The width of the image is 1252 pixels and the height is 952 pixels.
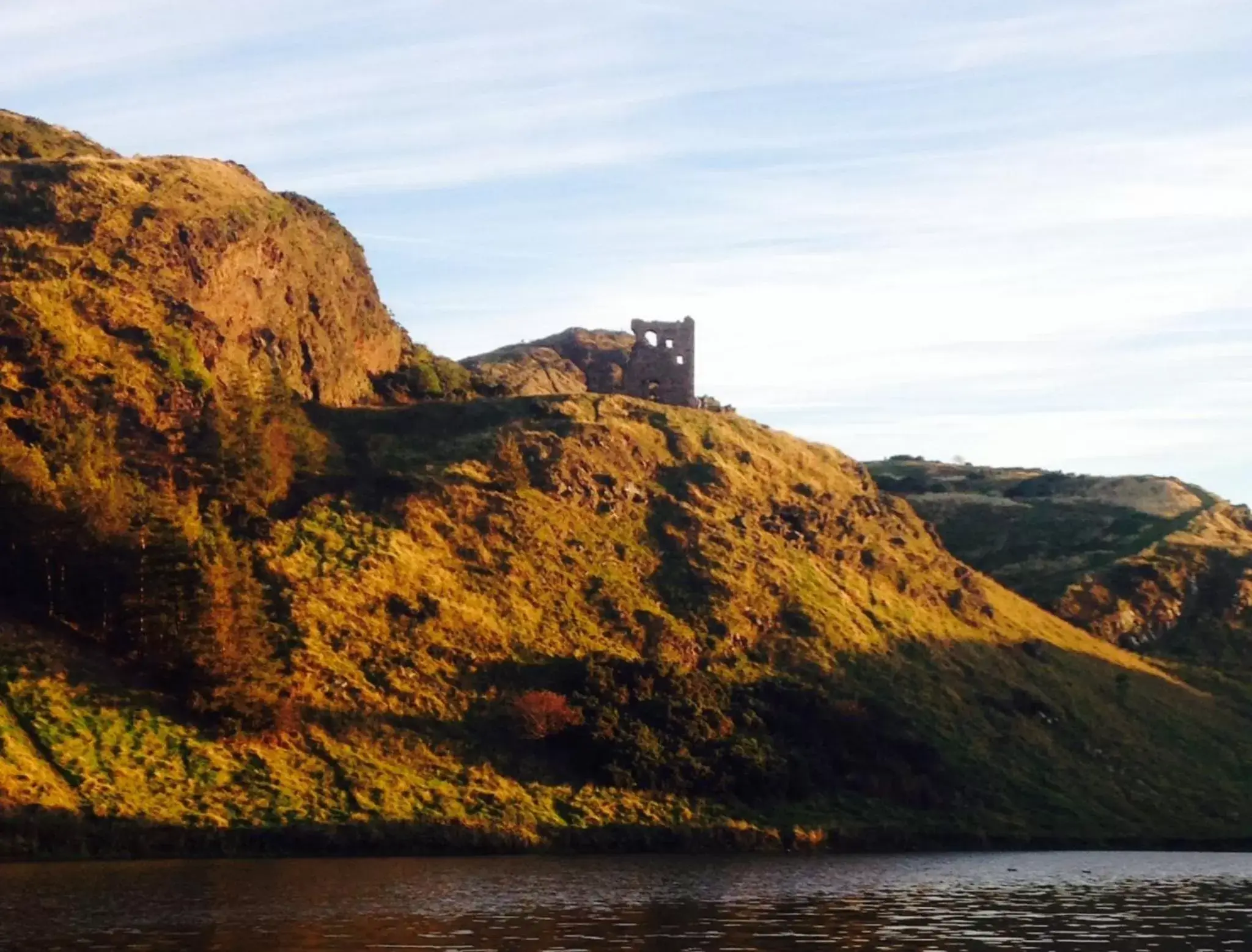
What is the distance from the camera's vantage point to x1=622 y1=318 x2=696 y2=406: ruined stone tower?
132 m

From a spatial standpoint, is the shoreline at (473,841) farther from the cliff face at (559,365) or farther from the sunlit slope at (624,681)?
the cliff face at (559,365)

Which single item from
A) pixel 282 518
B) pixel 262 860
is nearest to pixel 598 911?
pixel 262 860

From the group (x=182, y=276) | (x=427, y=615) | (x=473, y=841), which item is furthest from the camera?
(x=182, y=276)

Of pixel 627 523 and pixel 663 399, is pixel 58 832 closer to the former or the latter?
pixel 627 523

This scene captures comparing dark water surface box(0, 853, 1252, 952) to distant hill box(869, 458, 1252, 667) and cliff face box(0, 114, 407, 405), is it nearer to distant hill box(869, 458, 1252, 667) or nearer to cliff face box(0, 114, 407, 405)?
cliff face box(0, 114, 407, 405)

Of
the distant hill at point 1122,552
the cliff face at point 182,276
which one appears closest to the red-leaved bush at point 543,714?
the cliff face at point 182,276

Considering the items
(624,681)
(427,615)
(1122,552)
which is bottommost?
(624,681)

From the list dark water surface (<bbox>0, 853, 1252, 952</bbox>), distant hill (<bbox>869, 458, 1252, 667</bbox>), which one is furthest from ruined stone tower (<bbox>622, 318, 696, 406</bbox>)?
dark water surface (<bbox>0, 853, 1252, 952</bbox>)

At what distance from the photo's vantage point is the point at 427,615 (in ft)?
302

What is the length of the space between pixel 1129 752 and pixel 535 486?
135 ft

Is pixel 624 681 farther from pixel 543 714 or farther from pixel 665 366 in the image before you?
pixel 665 366

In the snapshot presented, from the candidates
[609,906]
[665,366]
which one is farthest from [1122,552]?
[609,906]

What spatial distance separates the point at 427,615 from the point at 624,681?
1164 centimetres

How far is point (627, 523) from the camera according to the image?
10781 centimetres
